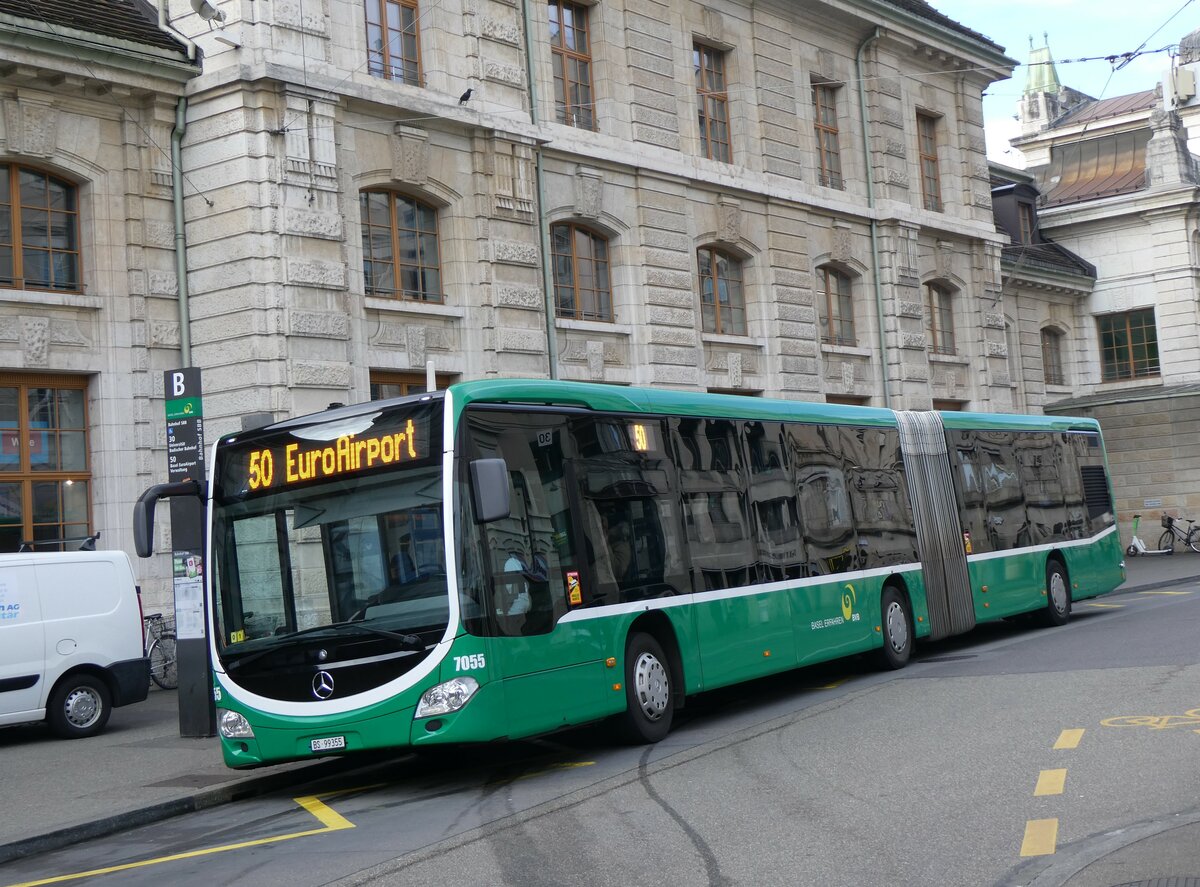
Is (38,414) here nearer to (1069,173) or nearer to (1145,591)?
(1145,591)

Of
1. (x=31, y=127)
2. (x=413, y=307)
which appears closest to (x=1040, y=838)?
(x=413, y=307)

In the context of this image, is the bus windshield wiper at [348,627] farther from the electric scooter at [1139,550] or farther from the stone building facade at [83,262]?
the electric scooter at [1139,550]

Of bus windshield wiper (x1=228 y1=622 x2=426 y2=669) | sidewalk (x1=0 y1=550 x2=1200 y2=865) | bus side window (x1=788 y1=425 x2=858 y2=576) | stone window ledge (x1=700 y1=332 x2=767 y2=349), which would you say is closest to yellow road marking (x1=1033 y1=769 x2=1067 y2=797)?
sidewalk (x1=0 y1=550 x2=1200 y2=865)

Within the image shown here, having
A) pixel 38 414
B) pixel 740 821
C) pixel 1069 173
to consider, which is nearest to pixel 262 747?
pixel 740 821

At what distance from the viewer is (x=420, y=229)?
70.6 feet

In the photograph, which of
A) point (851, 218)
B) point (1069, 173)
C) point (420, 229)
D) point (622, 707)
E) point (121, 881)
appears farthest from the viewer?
point (1069, 173)

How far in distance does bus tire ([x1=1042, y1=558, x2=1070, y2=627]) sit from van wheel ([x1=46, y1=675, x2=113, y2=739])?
1252 centimetres

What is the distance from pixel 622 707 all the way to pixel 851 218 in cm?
2062

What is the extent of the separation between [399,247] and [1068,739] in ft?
43.9

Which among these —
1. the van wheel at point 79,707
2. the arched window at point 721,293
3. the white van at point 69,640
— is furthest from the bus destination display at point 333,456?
A: the arched window at point 721,293

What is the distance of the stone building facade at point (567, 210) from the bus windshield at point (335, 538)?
8204 millimetres

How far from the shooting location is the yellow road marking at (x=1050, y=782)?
27.9ft

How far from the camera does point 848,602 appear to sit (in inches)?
615

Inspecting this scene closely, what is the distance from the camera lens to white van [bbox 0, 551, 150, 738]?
14.5 metres
